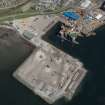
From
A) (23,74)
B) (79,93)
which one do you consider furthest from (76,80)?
(23,74)

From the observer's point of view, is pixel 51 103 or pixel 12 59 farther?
pixel 12 59

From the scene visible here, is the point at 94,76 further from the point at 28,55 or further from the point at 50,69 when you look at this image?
the point at 28,55

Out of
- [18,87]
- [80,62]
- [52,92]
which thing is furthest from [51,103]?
[80,62]

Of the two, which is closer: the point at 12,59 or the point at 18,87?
the point at 18,87

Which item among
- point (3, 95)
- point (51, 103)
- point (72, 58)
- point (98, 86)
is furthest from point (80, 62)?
point (3, 95)

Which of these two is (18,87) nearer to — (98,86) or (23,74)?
(23,74)

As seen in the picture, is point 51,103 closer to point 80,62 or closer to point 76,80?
point 76,80

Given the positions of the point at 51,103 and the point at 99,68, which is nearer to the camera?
the point at 51,103
